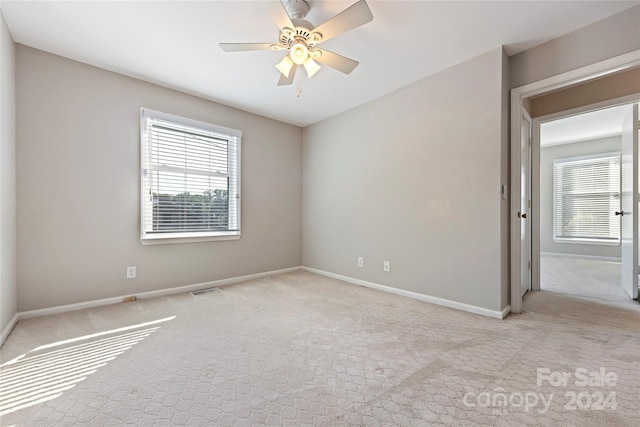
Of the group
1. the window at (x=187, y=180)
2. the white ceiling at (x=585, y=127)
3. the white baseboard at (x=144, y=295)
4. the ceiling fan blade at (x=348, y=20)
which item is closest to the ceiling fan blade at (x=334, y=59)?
the ceiling fan blade at (x=348, y=20)

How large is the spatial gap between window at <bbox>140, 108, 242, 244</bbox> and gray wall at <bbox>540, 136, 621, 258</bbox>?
714 cm

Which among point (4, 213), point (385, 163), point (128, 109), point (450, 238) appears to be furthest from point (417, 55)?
point (4, 213)

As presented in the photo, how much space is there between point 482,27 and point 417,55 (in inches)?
21.4

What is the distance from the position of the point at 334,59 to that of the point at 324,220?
97.6 inches

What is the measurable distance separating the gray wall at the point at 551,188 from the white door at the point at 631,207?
10.3 ft

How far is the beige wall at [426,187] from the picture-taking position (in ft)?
8.21

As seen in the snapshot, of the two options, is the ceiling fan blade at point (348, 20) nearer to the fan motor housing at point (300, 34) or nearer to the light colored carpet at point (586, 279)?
the fan motor housing at point (300, 34)

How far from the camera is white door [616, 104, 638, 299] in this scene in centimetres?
306

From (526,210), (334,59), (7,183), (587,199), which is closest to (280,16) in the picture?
(334,59)

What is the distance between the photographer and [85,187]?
8.86 ft

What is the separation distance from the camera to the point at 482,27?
2.17 meters

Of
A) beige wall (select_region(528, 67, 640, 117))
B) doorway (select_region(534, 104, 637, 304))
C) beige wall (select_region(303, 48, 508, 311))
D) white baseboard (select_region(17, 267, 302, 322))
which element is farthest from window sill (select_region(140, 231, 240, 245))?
doorway (select_region(534, 104, 637, 304))

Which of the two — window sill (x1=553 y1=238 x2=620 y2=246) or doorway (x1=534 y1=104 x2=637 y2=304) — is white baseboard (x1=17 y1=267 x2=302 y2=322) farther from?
window sill (x1=553 y1=238 x2=620 y2=246)

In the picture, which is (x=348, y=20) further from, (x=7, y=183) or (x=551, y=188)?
(x=551, y=188)
